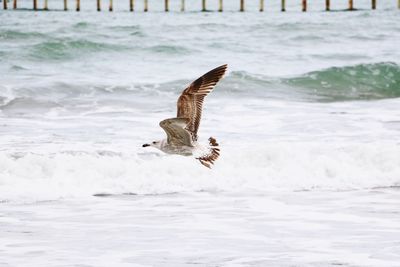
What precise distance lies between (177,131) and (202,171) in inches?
101

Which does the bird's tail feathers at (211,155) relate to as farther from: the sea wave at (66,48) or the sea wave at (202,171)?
the sea wave at (66,48)

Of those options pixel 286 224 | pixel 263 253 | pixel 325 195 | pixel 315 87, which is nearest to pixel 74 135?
pixel 325 195

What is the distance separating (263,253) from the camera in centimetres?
695

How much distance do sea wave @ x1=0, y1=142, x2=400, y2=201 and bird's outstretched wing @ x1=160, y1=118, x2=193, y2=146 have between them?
170 cm

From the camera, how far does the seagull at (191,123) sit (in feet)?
24.9

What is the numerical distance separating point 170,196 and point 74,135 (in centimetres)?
324

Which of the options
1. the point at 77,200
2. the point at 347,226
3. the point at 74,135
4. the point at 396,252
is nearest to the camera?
the point at 396,252

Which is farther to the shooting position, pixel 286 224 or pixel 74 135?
pixel 74 135

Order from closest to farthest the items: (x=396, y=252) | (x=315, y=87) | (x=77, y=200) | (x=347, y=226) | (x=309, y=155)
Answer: (x=396, y=252) → (x=347, y=226) → (x=77, y=200) → (x=309, y=155) → (x=315, y=87)

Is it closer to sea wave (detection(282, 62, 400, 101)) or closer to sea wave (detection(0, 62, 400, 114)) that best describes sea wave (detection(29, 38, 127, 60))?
sea wave (detection(0, 62, 400, 114))

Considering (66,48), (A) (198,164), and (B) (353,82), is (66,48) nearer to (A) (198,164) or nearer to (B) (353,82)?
(B) (353,82)

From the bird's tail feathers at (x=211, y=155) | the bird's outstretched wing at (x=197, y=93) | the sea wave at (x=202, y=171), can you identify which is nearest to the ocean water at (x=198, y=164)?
the sea wave at (x=202, y=171)

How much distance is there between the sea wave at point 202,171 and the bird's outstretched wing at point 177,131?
170cm

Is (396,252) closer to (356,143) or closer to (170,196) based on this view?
(170,196)
